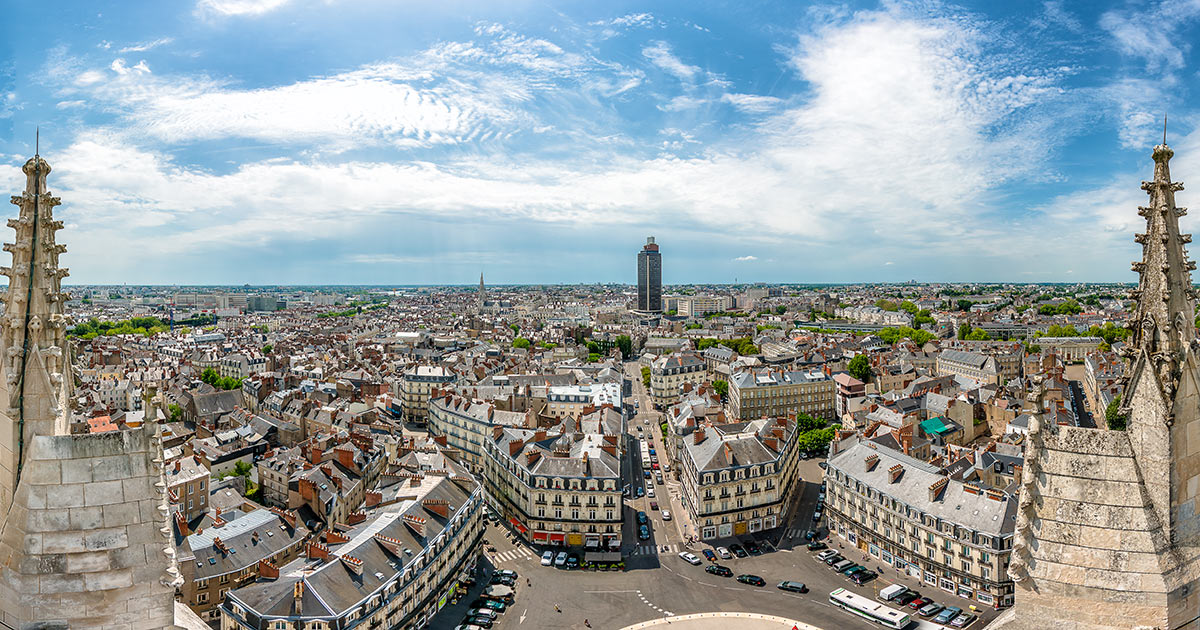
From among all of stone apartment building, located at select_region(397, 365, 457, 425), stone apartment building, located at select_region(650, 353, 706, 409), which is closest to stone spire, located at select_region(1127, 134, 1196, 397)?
stone apartment building, located at select_region(397, 365, 457, 425)

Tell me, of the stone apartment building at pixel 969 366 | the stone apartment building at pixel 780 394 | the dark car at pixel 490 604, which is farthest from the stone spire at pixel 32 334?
the stone apartment building at pixel 969 366

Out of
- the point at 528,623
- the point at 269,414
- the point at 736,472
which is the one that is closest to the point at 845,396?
the point at 736,472

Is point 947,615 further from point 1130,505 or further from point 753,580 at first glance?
point 1130,505

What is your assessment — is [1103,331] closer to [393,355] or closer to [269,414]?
[393,355]

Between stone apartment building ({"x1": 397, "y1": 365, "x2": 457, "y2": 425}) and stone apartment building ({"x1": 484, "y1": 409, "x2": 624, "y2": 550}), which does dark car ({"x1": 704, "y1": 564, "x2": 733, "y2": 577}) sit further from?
stone apartment building ({"x1": 397, "y1": 365, "x2": 457, "y2": 425})

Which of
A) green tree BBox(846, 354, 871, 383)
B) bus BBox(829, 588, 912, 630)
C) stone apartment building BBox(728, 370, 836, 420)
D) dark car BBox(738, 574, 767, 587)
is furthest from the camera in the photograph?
green tree BBox(846, 354, 871, 383)

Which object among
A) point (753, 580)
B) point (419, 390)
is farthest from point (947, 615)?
point (419, 390)

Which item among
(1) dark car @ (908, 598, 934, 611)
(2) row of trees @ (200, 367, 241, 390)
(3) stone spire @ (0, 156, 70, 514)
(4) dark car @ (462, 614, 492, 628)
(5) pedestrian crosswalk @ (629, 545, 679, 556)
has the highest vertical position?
(3) stone spire @ (0, 156, 70, 514)

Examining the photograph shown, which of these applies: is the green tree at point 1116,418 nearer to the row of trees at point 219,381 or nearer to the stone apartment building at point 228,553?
the stone apartment building at point 228,553
